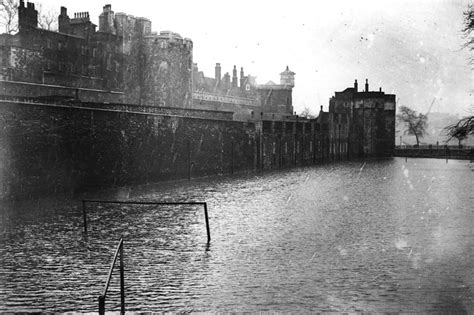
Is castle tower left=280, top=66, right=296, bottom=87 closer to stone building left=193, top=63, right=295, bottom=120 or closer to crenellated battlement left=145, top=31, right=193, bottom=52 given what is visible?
stone building left=193, top=63, right=295, bottom=120

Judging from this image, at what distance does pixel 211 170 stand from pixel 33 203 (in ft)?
50.6

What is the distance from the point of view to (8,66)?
37.1 metres

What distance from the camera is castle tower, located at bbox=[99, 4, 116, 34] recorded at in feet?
158

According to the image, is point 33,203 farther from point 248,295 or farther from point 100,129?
point 248,295

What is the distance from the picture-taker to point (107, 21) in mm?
48375

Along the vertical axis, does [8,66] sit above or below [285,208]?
above

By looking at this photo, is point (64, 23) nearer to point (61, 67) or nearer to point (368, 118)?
point (61, 67)

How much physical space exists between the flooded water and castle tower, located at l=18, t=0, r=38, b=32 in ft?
83.4

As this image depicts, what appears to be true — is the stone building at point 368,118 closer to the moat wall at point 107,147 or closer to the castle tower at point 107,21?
the moat wall at point 107,147

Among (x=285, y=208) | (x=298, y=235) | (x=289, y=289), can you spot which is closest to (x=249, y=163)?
(x=285, y=208)

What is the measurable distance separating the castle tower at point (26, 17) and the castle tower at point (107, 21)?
7.08 m

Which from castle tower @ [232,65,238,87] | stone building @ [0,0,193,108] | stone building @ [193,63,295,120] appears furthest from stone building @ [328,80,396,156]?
stone building @ [0,0,193,108]

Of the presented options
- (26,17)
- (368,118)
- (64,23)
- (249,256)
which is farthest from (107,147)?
(368,118)

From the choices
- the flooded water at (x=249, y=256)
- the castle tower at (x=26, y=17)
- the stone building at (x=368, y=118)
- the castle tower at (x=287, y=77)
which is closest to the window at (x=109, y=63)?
the castle tower at (x=26, y=17)
